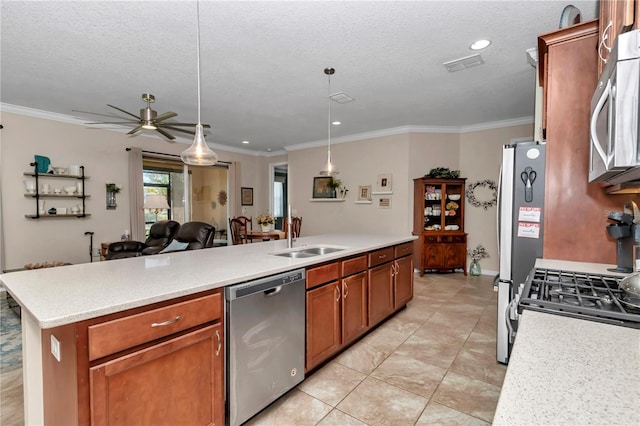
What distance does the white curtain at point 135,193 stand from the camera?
5488mm

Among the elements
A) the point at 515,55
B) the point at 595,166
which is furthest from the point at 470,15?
the point at 595,166

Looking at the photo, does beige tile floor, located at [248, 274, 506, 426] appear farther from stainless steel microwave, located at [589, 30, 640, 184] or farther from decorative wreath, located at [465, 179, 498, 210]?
decorative wreath, located at [465, 179, 498, 210]

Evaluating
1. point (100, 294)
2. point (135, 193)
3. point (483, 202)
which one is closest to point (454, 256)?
point (483, 202)

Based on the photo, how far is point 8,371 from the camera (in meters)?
2.28

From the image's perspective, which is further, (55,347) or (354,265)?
(354,265)

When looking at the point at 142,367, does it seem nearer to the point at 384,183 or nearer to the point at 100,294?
the point at 100,294

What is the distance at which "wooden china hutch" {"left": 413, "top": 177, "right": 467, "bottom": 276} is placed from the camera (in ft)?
17.3

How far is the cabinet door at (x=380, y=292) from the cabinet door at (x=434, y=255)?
92.2 inches

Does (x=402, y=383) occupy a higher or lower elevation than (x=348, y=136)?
lower

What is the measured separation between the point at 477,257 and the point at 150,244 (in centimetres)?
555

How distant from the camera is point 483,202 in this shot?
5336 millimetres

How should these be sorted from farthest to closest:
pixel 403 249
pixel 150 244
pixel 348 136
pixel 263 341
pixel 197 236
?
pixel 348 136, pixel 150 244, pixel 197 236, pixel 403 249, pixel 263 341

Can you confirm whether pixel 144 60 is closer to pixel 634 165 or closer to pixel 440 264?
pixel 634 165

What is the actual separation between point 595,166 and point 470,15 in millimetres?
1561
